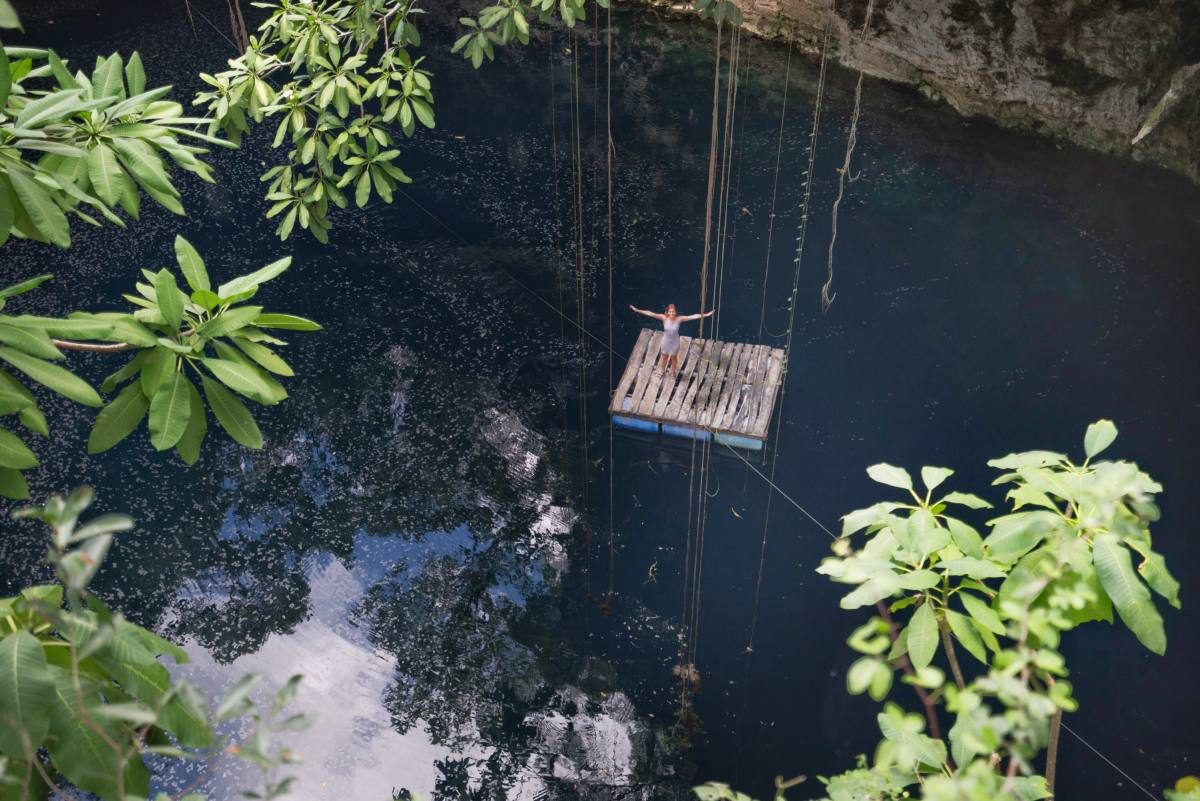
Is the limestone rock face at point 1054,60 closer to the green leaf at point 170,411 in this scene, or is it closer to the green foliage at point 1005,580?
the green foliage at point 1005,580

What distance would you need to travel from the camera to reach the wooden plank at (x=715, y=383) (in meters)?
5.32

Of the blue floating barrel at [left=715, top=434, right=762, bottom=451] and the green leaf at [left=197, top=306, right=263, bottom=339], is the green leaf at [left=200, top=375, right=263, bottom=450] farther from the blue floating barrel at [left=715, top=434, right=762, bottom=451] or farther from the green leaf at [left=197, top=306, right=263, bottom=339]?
the blue floating barrel at [left=715, top=434, right=762, bottom=451]

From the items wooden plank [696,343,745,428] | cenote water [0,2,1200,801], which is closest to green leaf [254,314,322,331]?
cenote water [0,2,1200,801]

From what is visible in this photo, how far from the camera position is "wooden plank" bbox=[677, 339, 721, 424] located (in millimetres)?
5324

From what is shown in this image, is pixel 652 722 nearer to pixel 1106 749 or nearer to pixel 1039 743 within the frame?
pixel 1106 749

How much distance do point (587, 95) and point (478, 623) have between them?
5.12m

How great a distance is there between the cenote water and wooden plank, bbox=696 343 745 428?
10.2 inches

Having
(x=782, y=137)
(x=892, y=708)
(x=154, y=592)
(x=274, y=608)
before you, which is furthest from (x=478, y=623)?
(x=782, y=137)

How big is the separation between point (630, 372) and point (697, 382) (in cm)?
41

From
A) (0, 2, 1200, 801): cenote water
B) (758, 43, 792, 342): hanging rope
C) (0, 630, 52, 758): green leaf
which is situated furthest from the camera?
(758, 43, 792, 342): hanging rope

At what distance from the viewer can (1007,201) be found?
7.04 meters

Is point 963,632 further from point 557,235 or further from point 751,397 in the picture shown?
point 557,235

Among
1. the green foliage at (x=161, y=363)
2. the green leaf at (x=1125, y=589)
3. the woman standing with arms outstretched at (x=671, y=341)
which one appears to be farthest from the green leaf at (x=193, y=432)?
the woman standing with arms outstretched at (x=671, y=341)

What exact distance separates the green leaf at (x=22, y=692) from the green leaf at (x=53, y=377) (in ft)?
1.59
